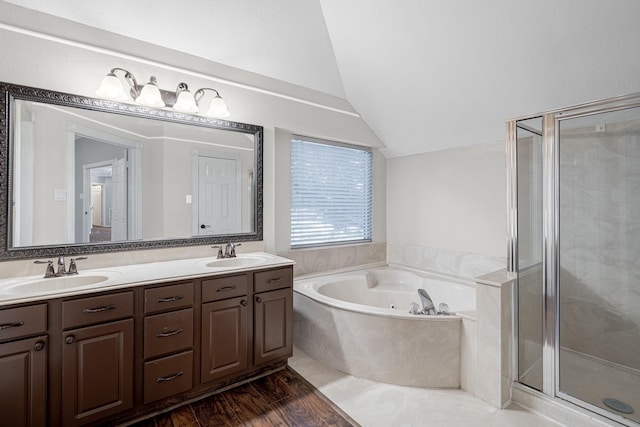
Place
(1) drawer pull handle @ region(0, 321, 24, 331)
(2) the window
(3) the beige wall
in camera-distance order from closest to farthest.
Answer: (1) drawer pull handle @ region(0, 321, 24, 331) < (3) the beige wall < (2) the window

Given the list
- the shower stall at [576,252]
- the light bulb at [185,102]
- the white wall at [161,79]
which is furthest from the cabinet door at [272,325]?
the shower stall at [576,252]

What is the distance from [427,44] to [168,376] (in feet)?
8.91

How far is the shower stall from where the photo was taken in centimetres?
196

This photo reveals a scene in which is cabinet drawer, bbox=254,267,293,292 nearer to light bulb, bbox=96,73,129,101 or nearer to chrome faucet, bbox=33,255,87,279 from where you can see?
chrome faucet, bbox=33,255,87,279

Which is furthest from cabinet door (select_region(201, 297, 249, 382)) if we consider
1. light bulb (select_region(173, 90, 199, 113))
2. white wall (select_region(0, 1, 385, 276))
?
light bulb (select_region(173, 90, 199, 113))

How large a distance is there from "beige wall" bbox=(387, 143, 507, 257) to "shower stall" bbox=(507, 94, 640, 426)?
2.36 feet

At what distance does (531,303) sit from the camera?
2.08m

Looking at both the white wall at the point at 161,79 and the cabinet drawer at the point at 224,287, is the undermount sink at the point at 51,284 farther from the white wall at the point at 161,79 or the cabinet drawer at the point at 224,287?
the cabinet drawer at the point at 224,287

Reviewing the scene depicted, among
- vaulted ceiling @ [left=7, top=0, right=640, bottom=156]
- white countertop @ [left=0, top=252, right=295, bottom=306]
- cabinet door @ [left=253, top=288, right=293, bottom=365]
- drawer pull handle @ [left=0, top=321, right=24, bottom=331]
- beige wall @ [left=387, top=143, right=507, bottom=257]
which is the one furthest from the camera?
beige wall @ [left=387, top=143, right=507, bottom=257]

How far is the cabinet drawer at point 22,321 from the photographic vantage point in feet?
4.70

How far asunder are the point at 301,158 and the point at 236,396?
2.12 metres

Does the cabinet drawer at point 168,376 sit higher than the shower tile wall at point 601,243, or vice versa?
the shower tile wall at point 601,243

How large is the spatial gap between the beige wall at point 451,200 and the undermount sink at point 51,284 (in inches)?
114

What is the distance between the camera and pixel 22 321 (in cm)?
147
